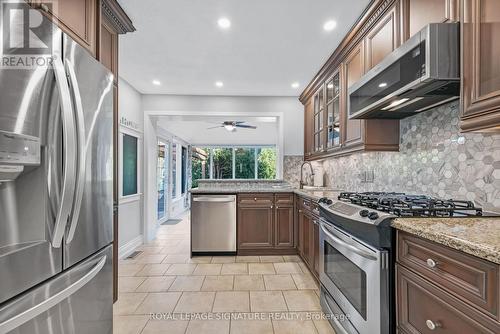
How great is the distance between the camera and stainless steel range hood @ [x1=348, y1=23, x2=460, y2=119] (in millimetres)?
1234

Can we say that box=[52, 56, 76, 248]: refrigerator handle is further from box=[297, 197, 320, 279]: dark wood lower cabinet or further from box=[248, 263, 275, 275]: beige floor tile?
box=[248, 263, 275, 275]: beige floor tile

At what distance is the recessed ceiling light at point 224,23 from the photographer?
225 centimetres

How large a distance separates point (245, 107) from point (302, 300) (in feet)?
10.3

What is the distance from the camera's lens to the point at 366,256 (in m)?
1.40

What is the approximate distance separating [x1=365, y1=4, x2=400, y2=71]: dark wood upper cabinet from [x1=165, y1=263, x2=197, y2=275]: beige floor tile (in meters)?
2.91

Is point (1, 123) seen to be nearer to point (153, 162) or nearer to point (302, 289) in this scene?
point (302, 289)

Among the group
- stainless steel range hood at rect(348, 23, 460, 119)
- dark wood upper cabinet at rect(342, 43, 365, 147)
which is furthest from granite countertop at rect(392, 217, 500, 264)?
dark wood upper cabinet at rect(342, 43, 365, 147)

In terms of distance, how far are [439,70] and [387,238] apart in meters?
0.87

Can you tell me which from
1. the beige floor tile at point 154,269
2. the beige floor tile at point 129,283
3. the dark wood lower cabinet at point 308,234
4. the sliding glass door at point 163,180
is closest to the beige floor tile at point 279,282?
the dark wood lower cabinet at point 308,234

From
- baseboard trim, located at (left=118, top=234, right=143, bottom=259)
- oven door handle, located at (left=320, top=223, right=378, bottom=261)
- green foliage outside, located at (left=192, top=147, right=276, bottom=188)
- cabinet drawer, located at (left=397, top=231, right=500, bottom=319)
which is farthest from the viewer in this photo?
green foliage outside, located at (left=192, top=147, right=276, bottom=188)

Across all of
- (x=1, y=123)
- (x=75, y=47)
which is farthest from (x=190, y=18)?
(x=1, y=123)

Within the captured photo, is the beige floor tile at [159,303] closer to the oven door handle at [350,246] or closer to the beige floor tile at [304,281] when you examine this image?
the beige floor tile at [304,281]

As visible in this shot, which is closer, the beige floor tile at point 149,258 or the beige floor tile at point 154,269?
the beige floor tile at point 154,269

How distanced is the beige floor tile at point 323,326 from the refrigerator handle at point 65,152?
6.11 feet
